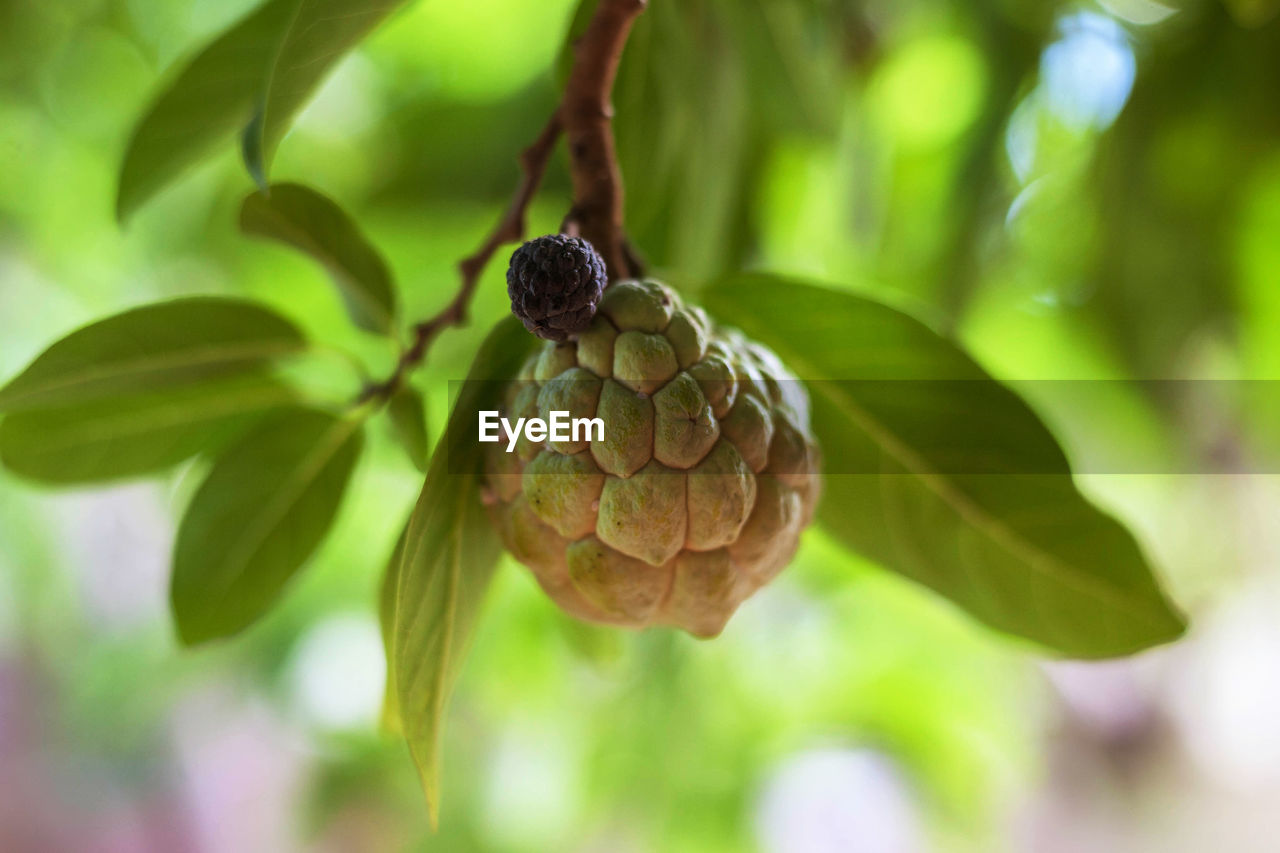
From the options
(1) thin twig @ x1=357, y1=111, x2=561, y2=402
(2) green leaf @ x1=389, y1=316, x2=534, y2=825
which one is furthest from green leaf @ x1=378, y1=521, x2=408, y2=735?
(1) thin twig @ x1=357, y1=111, x2=561, y2=402

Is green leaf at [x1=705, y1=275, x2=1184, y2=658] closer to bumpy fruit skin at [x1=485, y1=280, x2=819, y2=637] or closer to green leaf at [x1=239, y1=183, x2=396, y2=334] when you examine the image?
bumpy fruit skin at [x1=485, y1=280, x2=819, y2=637]

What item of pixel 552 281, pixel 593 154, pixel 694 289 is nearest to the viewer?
pixel 552 281

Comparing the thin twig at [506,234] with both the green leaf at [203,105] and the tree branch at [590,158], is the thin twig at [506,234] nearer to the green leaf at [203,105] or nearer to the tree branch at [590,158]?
the tree branch at [590,158]

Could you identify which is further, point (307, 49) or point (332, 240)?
point (332, 240)

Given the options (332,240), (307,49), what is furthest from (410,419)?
(307,49)

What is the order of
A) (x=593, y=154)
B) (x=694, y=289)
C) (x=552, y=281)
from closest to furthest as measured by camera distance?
(x=552, y=281) < (x=593, y=154) < (x=694, y=289)

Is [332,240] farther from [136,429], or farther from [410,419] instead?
[136,429]

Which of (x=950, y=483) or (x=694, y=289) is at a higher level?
(x=694, y=289)
